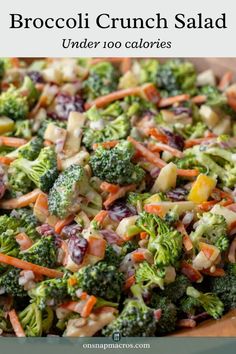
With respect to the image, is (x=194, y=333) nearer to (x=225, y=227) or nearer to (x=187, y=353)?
(x=187, y=353)

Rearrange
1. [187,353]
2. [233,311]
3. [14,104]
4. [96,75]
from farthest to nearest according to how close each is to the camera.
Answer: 1. [96,75]
2. [14,104]
3. [233,311]
4. [187,353]

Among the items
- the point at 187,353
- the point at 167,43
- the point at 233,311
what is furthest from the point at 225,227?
the point at 167,43

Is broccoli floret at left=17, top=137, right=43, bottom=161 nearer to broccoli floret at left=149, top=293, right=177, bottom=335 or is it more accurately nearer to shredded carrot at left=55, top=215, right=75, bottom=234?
shredded carrot at left=55, top=215, right=75, bottom=234

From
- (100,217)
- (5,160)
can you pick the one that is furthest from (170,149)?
(5,160)

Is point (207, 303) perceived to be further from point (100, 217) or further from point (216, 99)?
point (216, 99)

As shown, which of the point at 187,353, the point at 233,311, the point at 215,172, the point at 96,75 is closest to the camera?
the point at 187,353

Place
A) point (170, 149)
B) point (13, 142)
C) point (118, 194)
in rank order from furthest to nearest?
1. point (13, 142)
2. point (170, 149)
3. point (118, 194)
